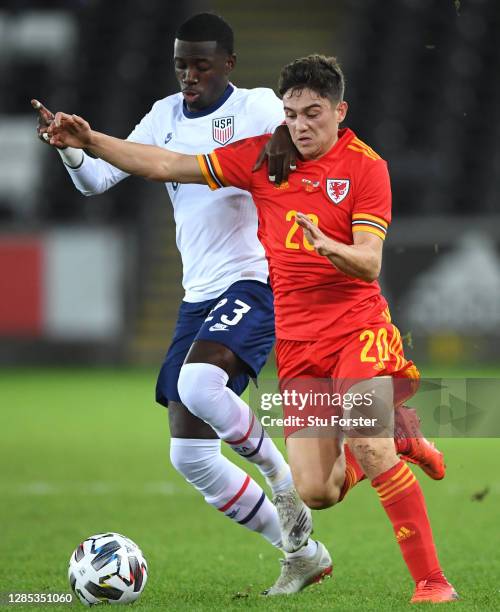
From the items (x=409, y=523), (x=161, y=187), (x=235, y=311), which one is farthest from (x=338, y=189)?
(x=161, y=187)

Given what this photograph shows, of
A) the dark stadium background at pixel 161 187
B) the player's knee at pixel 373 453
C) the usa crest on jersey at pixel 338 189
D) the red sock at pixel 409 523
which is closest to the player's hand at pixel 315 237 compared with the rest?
the usa crest on jersey at pixel 338 189

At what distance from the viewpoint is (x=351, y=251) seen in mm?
Answer: 4707

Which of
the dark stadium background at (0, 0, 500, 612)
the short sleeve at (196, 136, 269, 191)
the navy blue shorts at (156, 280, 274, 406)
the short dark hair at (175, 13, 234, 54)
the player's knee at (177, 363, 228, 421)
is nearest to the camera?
the short sleeve at (196, 136, 269, 191)

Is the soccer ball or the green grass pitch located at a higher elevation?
the soccer ball

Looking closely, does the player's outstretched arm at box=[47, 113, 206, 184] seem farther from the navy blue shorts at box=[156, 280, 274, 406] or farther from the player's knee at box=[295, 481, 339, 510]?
the player's knee at box=[295, 481, 339, 510]

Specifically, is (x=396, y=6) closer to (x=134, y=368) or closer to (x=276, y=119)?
(x=134, y=368)

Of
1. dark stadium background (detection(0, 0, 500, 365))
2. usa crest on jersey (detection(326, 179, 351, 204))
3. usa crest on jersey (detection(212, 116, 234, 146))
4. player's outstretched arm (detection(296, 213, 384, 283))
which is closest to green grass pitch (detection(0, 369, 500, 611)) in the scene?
player's outstretched arm (detection(296, 213, 384, 283))

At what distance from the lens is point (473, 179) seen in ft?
65.1

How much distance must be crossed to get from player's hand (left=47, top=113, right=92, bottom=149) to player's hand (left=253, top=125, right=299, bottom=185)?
25.8 inches

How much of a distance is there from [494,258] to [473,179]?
4068 millimetres

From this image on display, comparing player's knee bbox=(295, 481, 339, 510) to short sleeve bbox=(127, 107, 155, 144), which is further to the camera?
short sleeve bbox=(127, 107, 155, 144)

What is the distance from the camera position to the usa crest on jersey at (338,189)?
5.01 meters

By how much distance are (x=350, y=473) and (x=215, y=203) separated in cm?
128

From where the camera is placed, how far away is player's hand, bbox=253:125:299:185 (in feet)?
16.8
